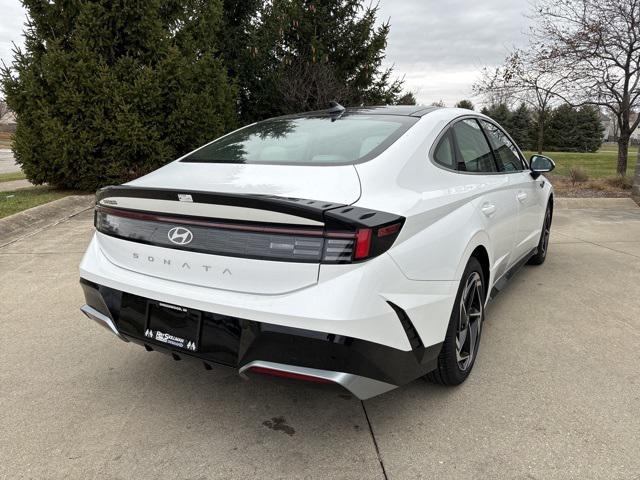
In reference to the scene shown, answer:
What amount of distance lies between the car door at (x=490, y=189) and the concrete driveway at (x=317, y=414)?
0.63 meters

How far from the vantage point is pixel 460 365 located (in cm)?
273

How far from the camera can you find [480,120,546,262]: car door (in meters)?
3.78

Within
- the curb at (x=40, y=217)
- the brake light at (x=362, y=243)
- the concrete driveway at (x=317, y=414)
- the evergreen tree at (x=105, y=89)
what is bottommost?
the concrete driveway at (x=317, y=414)

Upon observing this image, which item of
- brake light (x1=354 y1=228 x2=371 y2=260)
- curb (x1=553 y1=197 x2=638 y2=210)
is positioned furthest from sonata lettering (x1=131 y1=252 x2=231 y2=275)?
curb (x1=553 y1=197 x2=638 y2=210)

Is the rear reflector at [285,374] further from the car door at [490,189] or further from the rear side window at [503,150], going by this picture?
the rear side window at [503,150]

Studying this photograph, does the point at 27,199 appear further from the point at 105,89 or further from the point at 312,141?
the point at 312,141

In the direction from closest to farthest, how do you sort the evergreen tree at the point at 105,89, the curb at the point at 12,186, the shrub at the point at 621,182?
the evergreen tree at the point at 105,89, the shrub at the point at 621,182, the curb at the point at 12,186

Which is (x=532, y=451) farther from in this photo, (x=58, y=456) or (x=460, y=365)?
(x=58, y=456)

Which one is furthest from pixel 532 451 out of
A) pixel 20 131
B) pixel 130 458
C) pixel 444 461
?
pixel 20 131

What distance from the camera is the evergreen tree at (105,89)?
8305 millimetres

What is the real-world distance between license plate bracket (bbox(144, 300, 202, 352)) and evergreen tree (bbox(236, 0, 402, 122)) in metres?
10.5

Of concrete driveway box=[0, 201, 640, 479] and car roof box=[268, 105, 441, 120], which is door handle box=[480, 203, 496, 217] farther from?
concrete driveway box=[0, 201, 640, 479]

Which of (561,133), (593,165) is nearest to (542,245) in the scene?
(593,165)

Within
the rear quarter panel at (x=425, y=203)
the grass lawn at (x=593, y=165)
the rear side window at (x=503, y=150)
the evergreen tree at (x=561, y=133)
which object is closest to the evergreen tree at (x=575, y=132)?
the evergreen tree at (x=561, y=133)
